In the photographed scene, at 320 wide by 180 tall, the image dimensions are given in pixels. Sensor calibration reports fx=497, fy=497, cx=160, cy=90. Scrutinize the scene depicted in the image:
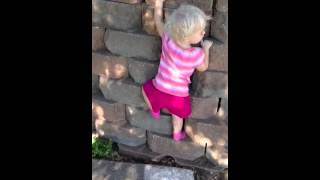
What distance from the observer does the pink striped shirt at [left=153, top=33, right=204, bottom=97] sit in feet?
10.1

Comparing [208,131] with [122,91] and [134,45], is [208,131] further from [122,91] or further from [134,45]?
[134,45]

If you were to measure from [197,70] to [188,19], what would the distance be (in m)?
0.51

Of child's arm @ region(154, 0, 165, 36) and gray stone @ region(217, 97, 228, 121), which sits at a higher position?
child's arm @ region(154, 0, 165, 36)

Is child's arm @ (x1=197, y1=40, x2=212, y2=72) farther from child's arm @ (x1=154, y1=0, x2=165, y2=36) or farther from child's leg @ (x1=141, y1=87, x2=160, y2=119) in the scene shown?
child's leg @ (x1=141, y1=87, x2=160, y2=119)

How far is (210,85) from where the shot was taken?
331cm

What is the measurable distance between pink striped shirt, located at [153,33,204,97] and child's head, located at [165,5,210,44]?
108mm

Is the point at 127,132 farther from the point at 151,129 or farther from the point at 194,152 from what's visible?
the point at 194,152

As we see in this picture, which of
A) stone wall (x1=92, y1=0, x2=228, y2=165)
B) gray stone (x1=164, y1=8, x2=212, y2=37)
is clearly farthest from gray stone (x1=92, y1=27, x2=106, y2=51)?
gray stone (x1=164, y1=8, x2=212, y2=37)

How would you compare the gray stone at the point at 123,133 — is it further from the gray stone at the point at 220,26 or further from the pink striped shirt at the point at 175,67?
the gray stone at the point at 220,26

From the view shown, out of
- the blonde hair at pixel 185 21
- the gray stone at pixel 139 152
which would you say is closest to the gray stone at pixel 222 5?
the blonde hair at pixel 185 21

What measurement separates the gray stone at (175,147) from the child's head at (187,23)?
1.00m

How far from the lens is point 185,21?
9.40 ft

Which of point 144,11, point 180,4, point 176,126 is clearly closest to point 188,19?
point 180,4

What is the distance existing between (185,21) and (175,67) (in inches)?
15.1
